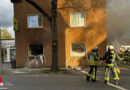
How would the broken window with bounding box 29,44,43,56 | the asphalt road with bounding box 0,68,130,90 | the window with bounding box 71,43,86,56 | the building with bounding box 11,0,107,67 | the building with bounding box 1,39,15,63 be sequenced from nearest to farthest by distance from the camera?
the asphalt road with bounding box 0,68,130,90
the building with bounding box 11,0,107,67
the window with bounding box 71,43,86,56
the broken window with bounding box 29,44,43,56
the building with bounding box 1,39,15,63

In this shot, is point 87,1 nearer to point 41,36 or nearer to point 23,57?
point 41,36

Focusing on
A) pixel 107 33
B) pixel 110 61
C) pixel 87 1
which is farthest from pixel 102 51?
pixel 110 61

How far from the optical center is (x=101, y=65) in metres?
9.85

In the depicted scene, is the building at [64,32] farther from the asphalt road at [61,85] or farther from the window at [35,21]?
the asphalt road at [61,85]

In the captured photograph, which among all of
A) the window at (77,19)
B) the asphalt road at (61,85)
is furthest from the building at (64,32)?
the asphalt road at (61,85)

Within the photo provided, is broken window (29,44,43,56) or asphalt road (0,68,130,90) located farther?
broken window (29,44,43,56)

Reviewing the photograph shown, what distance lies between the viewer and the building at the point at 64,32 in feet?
32.5

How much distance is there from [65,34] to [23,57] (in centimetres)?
421

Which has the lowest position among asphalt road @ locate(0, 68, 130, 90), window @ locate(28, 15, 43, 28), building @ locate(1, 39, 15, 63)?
asphalt road @ locate(0, 68, 130, 90)

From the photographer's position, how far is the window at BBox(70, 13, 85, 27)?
10.3 metres

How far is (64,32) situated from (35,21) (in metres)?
2.82

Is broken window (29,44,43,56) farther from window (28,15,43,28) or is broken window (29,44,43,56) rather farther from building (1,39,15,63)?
building (1,39,15,63)

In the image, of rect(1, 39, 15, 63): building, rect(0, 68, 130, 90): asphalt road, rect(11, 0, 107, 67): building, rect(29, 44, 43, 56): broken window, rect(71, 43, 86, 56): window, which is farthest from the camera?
rect(1, 39, 15, 63): building

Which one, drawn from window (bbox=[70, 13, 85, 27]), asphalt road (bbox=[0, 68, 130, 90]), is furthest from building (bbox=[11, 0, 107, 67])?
asphalt road (bbox=[0, 68, 130, 90])
